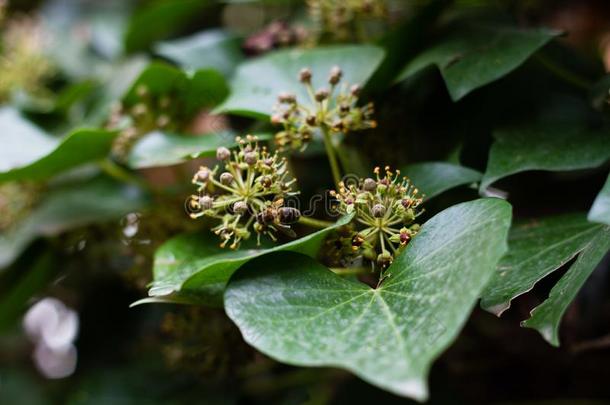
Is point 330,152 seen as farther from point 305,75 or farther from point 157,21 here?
point 157,21

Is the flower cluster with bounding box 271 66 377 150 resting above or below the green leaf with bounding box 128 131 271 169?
above

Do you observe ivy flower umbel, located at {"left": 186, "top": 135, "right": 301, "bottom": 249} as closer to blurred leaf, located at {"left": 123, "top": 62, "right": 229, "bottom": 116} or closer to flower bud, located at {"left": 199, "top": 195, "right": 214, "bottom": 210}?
flower bud, located at {"left": 199, "top": 195, "right": 214, "bottom": 210}

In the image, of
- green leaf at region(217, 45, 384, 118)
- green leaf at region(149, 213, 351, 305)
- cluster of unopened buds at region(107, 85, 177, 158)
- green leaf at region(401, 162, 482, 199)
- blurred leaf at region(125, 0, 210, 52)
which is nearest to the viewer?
green leaf at region(149, 213, 351, 305)

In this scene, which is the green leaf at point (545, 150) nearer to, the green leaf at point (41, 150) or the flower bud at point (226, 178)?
the flower bud at point (226, 178)

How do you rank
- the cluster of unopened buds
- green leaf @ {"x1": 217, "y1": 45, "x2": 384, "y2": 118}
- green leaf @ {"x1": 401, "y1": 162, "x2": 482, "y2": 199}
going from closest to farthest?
1. green leaf @ {"x1": 401, "y1": 162, "x2": 482, "y2": 199}
2. green leaf @ {"x1": 217, "y1": 45, "x2": 384, "y2": 118}
3. the cluster of unopened buds

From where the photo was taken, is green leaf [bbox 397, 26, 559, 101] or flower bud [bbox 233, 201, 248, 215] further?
green leaf [bbox 397, 26, 559, 101]

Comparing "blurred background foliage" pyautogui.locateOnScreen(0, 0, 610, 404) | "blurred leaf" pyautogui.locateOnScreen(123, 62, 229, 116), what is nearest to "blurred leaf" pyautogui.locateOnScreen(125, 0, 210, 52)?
"blurred background foliage" pyautogui.locateOnScreen(0, 0, 610, 404)

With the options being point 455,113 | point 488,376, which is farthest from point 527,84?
point 488,376

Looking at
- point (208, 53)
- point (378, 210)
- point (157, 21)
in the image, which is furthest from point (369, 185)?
point (157, 21)
